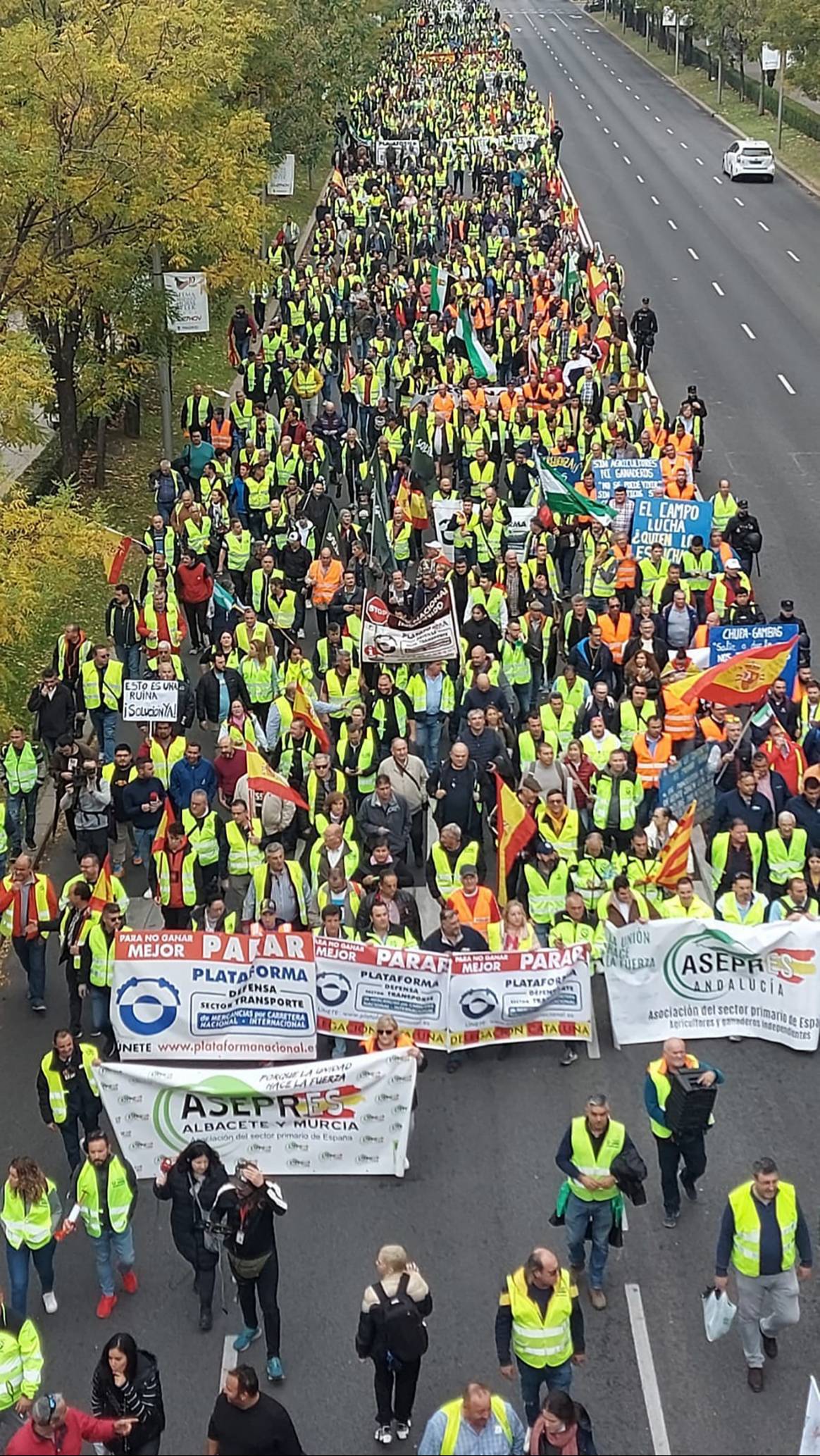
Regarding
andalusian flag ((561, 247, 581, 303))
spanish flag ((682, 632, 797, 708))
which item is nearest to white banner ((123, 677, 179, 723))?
spanish flag ((682, 632, 797, 708))

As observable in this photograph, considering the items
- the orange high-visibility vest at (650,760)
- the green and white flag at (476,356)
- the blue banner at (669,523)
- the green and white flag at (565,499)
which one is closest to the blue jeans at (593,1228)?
the orange high-visibility vest at (650,760)

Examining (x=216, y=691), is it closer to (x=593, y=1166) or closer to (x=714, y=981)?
(x=714, y=981)

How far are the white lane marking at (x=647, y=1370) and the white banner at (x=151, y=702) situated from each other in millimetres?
7992

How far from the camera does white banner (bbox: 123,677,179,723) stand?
54.5 ft

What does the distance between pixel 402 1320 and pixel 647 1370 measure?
5.87 ft

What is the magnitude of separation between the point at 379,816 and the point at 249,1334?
521 centimetres

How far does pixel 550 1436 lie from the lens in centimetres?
818

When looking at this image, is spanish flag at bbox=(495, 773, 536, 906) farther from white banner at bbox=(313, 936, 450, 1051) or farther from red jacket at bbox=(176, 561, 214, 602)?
red jacket at bbox=(176, 561, 214, 602)

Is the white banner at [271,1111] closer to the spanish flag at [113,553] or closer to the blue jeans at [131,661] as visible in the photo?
→ the spanish flag at [113,553]

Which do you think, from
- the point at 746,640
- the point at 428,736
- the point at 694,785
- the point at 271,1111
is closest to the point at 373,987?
the point at 271,1111

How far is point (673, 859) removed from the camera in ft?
45.1

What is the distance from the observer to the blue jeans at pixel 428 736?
647 inches

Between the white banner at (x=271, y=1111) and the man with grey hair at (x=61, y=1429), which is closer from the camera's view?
the man with grey hair at (x=61, y=1429)

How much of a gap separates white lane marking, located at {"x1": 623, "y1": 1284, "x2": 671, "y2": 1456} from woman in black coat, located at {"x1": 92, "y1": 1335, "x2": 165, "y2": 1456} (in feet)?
8.82
